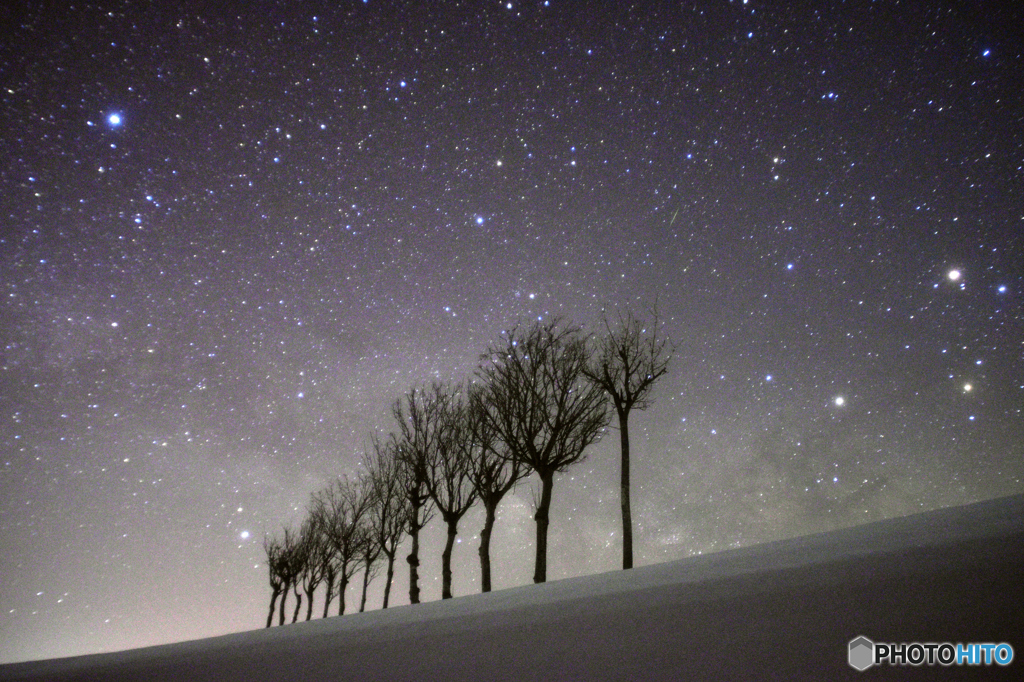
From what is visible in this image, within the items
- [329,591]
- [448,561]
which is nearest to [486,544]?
[448,561]

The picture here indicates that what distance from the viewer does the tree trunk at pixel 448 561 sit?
1428cm

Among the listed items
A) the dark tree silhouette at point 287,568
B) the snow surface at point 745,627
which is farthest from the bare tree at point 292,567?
the snow surface at point 745,627

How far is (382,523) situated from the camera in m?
20.5

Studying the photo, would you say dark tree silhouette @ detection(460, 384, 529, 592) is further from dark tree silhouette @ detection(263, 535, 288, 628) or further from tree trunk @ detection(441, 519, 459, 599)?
dark tree silhouette @ detection(263, 535, 288, 628)

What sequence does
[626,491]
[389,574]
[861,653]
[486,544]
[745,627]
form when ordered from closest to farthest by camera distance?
[861,653] → [745,627] → [626,491] → [486,544] → [389,574]

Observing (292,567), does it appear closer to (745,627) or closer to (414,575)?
(414,575)

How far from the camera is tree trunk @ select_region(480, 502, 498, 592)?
13.5 metres

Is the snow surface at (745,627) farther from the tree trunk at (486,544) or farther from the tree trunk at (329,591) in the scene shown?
the tree trunk at (329,591)

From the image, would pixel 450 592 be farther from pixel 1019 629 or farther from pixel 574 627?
pixel 1019 629

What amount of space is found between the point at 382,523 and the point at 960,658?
22335mm

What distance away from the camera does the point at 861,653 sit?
95 centimetres

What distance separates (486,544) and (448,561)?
1737 millimetres

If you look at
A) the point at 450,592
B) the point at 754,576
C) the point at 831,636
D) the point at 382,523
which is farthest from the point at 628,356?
the point at 382,523

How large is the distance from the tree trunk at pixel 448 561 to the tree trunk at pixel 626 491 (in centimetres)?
674
